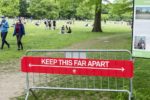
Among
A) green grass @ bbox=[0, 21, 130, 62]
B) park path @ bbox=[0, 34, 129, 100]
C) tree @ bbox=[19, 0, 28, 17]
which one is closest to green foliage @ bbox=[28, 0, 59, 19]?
tree @ bbox=[19, 0, 28, 17]

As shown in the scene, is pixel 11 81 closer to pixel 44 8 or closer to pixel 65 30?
pixel 65 30

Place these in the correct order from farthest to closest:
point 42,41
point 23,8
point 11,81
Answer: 1. point 23,8
2. point 42,41
3. point 11,81

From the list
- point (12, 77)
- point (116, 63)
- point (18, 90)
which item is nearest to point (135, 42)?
point (116, 63)

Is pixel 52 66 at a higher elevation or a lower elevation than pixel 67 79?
higher

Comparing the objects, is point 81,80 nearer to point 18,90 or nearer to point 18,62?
point 18,90

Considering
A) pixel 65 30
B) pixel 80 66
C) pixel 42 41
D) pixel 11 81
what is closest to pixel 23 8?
pixel 65 30

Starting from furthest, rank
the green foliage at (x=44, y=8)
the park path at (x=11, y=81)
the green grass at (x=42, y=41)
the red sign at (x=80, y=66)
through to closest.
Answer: the green foliage at (x=44, y=8), the green grass at (x=42, y=41), the park path at (x=11, y=81), the red sign at (x=80, y=66)

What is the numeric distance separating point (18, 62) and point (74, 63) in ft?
29.8

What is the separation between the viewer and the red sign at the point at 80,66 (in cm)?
888

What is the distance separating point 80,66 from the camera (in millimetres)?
9094

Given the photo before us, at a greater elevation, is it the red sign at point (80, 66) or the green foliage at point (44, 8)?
the red sign at point (80, 66)

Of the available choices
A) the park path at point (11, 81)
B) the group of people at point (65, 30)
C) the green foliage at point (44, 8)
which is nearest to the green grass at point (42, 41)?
the group of people at point (65, 30)

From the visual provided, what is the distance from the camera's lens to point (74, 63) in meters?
9.07

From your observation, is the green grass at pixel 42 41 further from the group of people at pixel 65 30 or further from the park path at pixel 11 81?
the park path at pixel 11 81
